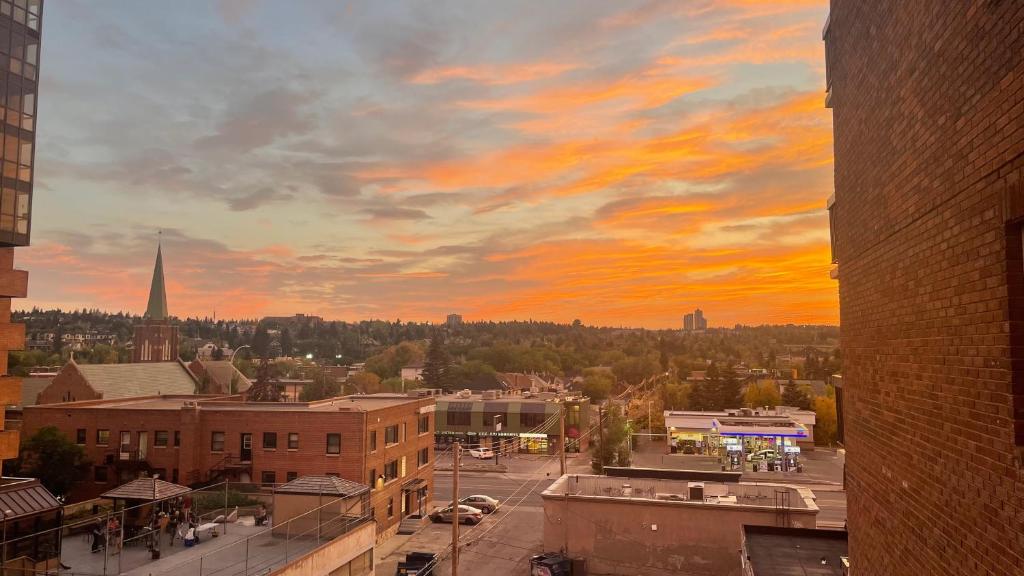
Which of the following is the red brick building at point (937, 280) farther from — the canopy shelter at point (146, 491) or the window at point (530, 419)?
the window at point (530, 419)

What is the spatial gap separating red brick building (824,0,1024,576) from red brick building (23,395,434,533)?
3478 centimetres

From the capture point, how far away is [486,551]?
3831cm

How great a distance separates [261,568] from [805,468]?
54315 millimetres

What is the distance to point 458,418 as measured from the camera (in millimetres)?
81625

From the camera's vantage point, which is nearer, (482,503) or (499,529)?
(499,529)

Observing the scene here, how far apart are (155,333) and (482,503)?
125012 mm

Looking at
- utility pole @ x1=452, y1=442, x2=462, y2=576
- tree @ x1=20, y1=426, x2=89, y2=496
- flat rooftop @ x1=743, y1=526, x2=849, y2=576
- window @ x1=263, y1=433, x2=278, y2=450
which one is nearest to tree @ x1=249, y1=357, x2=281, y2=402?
tree @ x1=20, y1=426, x2=89, y2=496

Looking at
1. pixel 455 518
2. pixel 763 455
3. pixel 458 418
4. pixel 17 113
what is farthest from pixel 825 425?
pixel 17 113

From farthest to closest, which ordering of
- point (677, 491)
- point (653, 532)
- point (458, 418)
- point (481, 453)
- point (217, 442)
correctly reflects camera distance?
1. point (458, 418)
2. point (481, 453)
3. point (217, 442)
4. point (677, 491)
5. point (653, 532)

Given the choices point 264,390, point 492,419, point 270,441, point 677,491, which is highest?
point 264,390

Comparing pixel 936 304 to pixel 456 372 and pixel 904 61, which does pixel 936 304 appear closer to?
pixel 904 61

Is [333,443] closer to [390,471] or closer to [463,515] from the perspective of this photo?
[390,471]

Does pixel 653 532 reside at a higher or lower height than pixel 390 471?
lower

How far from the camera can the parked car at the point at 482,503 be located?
4769cm
